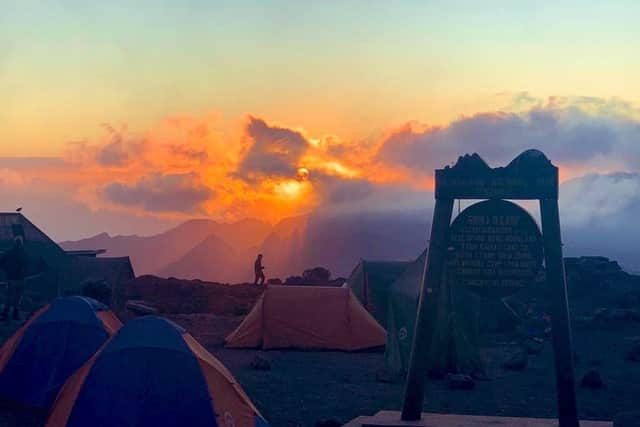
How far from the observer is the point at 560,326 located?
1104cm

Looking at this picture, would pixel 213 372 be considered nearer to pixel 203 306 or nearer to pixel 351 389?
pixel 351 389

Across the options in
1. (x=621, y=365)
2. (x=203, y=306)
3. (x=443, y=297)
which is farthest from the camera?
(x=203, y=306)

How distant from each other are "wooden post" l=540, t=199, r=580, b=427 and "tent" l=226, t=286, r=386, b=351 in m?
13.3

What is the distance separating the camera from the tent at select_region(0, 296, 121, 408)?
14.5 m

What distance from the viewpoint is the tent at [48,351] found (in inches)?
571

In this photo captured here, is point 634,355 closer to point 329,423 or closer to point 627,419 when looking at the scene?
point 627,419

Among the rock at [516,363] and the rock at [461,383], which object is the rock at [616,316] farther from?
the rock at [461,383]

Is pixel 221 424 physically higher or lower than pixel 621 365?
lower

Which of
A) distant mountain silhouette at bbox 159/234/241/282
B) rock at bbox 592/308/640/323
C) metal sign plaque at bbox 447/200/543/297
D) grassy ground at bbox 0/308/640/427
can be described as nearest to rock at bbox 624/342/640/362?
grassy ground at bbox 0/308/640/427

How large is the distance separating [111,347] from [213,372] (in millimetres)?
1325

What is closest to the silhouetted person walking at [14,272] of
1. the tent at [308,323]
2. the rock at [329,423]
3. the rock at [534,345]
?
the tent at [308,323]

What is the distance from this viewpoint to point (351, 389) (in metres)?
17.7

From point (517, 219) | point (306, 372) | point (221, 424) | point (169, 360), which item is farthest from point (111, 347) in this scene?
point (306, 372)

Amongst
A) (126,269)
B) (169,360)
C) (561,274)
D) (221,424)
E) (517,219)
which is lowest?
(221,424)
